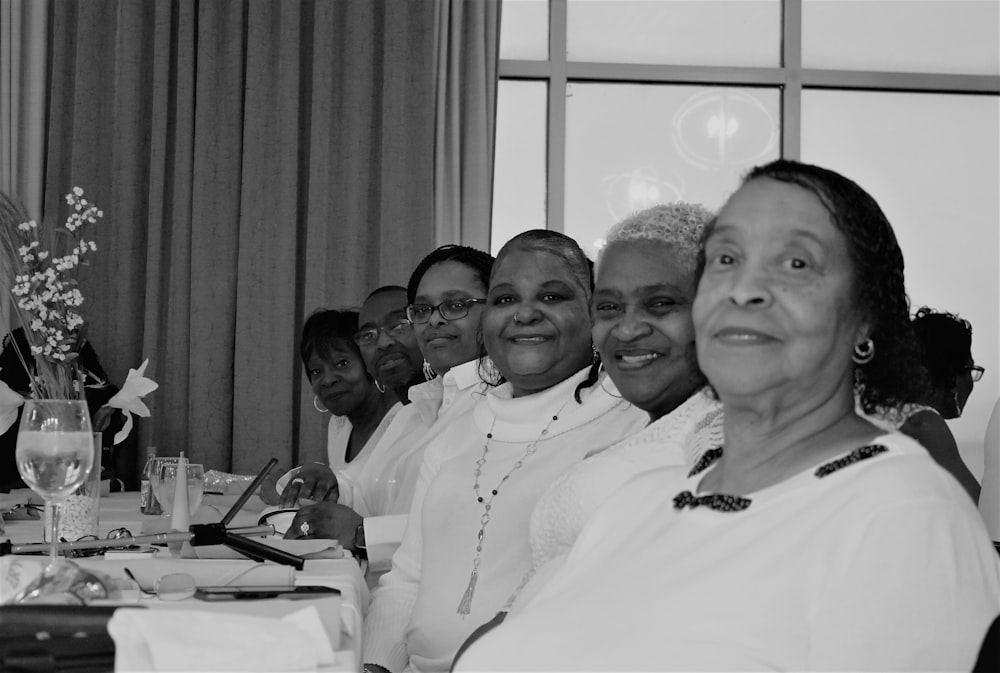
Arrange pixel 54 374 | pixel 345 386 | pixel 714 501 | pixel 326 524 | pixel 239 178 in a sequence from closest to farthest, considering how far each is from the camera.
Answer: pixel 714 501
pixel 54 374
pixel 326 524
pixel 345 386
pixel 239 178

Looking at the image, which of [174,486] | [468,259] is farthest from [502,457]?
[468,259]

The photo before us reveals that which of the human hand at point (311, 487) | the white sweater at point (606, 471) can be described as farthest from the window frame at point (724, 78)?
the white sweater at point (606, 471)

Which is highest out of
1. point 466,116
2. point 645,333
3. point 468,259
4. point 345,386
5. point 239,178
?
point 466,116

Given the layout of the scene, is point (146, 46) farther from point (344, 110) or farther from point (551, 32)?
point (551, 32)

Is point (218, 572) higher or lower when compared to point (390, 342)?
lower

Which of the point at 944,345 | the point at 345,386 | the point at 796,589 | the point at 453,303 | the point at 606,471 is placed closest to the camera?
the point at 796,589

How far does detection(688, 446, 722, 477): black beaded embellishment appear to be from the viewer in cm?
150

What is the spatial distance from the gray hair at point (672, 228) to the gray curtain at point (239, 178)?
128 inches

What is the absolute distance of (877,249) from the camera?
134cm

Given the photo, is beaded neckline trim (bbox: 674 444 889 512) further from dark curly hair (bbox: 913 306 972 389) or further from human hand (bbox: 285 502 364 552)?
dark curly hair (bbox: 913 306 972 389)

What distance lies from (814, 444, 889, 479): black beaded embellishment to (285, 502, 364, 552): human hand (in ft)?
5.16

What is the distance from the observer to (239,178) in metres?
5.20

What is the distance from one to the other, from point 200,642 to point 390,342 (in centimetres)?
246

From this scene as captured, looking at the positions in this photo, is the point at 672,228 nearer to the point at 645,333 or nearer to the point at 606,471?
the point at 645,333
